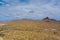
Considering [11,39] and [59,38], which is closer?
[11,39]

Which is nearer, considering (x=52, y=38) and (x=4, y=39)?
(x=4, y=39)

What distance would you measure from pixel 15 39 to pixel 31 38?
320 cm

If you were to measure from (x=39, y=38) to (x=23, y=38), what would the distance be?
10.4 feet

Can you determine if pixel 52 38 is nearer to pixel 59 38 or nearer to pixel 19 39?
pixel 59 38

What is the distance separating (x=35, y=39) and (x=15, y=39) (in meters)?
3.79

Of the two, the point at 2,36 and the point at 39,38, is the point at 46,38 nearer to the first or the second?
the point at 39,38

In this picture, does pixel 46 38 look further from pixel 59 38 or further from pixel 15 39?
pixel 15 39

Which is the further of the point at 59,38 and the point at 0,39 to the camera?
the point at 59,38

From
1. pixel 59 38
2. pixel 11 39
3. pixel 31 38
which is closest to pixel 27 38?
pixel 31 38

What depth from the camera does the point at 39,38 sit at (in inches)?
1205

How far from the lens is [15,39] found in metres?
28.3

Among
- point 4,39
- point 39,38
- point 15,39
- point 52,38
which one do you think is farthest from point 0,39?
point 52,38

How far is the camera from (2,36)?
3100cm

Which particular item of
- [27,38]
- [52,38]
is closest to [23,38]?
[27,38]
